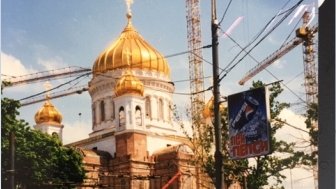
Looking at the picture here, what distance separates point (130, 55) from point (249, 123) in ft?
42.2

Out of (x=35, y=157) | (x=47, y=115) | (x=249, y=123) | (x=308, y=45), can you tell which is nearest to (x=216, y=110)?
(x=249, y=123)

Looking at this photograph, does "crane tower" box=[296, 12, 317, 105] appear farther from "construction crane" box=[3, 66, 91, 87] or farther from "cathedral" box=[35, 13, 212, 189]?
"cathedral" box=[35, 13, 212, 189]

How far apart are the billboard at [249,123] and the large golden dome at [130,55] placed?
38.9ft

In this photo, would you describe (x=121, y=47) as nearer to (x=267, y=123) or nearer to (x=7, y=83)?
(x=7, y=83)

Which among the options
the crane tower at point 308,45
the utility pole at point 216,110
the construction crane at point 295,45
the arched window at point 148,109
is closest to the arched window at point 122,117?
the arched window at point 148,109

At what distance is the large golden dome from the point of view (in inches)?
671

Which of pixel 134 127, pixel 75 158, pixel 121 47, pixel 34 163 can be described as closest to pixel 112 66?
pixel 121 47

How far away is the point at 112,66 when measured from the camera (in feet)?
56.9

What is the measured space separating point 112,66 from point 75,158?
5977mm

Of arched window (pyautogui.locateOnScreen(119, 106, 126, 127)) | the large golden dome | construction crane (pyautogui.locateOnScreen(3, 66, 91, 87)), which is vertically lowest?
construction crane (pyautogui.locateOnScreen(3, 66, 91, 87))

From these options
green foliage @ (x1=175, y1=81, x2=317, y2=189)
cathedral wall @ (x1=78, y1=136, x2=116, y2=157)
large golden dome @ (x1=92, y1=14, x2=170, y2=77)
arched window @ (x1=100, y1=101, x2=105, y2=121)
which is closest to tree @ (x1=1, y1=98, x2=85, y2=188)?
green foliage @ (x1=175, y1=81, x2=317, y2=189)

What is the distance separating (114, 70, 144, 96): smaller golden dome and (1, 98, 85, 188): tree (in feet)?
17.1

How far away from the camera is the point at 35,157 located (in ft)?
31.6

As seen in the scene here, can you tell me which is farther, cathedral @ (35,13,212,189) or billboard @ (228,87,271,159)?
cathedral @ (35,13,212,189)
